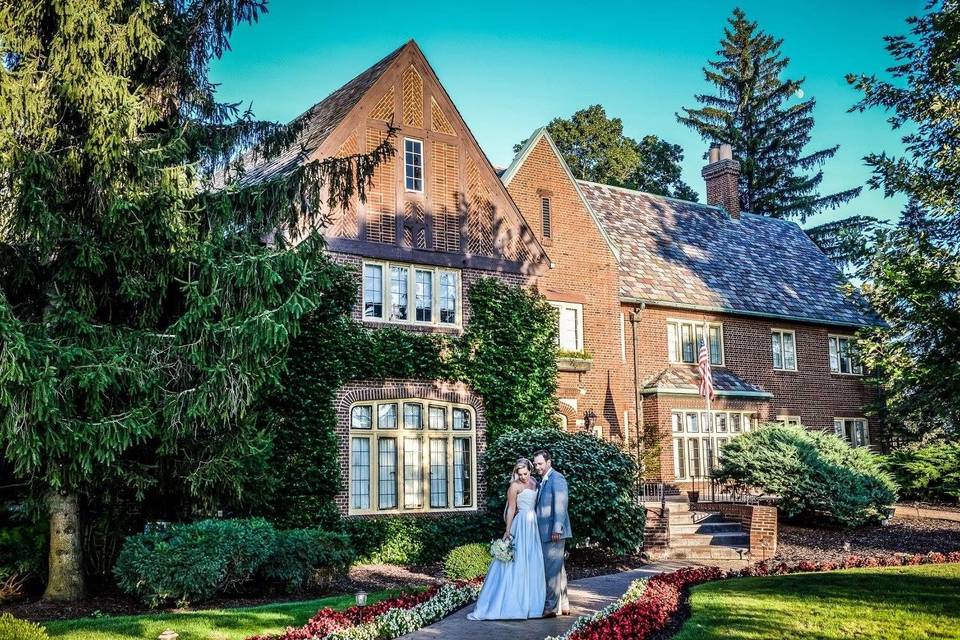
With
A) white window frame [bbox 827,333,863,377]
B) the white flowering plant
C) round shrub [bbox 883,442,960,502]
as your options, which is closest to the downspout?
round shrub [bbox 883,442,960,502]

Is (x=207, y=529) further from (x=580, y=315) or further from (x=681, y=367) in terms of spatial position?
(x=681, y=367)

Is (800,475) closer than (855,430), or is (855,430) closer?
(800,475)

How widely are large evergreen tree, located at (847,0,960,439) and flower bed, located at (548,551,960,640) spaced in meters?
2.97

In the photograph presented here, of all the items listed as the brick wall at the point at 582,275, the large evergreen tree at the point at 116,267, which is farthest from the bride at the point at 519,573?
the brick wall at the point at 582,275

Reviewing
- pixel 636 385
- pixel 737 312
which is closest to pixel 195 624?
pixel 636 385

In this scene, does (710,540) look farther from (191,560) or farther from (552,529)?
(191,560)

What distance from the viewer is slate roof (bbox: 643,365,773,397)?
24859mm

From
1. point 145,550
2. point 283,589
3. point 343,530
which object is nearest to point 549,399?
point 343,530

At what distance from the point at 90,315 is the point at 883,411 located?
2703cm

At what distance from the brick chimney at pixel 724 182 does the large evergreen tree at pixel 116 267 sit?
2321cm

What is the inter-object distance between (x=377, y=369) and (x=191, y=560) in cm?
655

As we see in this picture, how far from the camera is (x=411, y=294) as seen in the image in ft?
63.2

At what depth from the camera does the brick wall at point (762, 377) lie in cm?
2488

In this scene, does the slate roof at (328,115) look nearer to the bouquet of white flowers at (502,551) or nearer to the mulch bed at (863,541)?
the bouquet of white flowers at (502,551)
